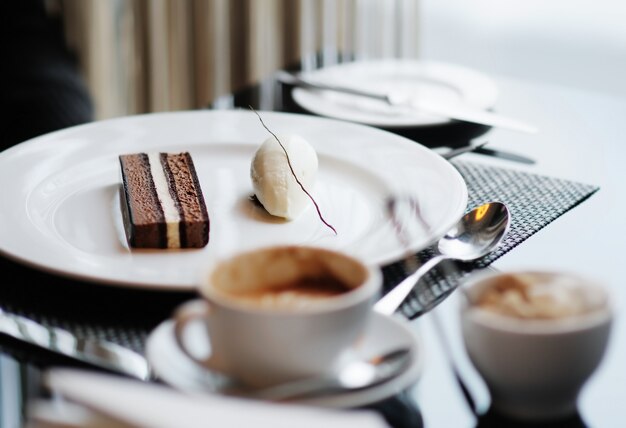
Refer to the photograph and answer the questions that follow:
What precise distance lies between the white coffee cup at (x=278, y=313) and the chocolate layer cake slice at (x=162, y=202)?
18cm

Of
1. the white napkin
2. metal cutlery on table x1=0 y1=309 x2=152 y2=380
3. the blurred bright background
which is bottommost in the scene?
the blurred bright background

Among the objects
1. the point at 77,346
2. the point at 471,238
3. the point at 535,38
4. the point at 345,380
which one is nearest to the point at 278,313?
the point at 345,380

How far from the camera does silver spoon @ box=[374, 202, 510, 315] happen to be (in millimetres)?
645

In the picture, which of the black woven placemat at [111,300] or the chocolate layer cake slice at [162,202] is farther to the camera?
the chocolate layer cake slice at [162,202]

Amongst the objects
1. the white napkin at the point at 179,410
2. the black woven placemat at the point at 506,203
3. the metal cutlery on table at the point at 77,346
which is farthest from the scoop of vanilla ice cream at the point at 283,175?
the white napkin at the point at 179,410

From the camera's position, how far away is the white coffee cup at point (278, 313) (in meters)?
0.45

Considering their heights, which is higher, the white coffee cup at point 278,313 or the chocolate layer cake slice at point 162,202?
the white coffee cup at point 278,313

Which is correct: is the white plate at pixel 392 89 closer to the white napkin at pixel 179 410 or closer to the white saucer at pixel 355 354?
the white saucer at pixel 355 354

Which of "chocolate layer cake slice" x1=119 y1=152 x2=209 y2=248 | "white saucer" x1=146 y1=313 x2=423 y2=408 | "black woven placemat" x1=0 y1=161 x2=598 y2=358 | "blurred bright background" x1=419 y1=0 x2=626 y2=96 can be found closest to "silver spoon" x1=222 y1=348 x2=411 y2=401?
"white saucer" x1=146 y1=313 x2=423 y2=408

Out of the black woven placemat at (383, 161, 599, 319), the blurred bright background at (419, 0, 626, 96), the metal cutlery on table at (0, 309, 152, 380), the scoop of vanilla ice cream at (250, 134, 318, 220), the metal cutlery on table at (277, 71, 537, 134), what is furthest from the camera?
the blurred bright background at (419, 0, 626, 96)

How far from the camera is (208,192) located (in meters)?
0.82

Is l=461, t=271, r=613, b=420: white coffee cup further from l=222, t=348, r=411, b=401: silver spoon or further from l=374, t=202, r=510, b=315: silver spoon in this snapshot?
l=374, t=202, r=510, b=315: silver spoon

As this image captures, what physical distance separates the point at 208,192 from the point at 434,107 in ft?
1.04

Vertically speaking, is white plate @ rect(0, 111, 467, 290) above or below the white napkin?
below
